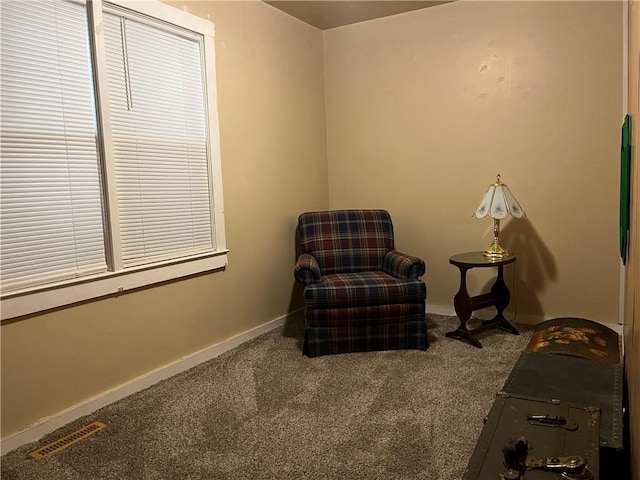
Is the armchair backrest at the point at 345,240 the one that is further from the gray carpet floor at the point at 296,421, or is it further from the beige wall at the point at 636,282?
the beige wall at the point at 636,282

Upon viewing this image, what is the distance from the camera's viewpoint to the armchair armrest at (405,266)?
322cm

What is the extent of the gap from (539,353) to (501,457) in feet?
3.05

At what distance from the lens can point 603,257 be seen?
3.38 m

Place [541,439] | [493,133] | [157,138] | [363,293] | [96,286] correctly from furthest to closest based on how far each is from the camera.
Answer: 1. [493,133]
2. [363,293]
3. [157,138]
4. [96,286]
5. [541,439]

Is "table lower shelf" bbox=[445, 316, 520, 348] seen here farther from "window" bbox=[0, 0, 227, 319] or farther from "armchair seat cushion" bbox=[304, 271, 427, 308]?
"window" bbox=[0, 0, 227, 319]

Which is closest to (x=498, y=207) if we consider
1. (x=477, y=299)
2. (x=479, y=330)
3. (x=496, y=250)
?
(x=496, y=250)

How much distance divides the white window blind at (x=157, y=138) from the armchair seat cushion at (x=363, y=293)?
76 cm

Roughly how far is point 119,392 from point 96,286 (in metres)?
0.59

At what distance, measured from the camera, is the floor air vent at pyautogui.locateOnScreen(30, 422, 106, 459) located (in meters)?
2.11

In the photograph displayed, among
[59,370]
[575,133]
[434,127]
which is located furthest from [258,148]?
[575,133]

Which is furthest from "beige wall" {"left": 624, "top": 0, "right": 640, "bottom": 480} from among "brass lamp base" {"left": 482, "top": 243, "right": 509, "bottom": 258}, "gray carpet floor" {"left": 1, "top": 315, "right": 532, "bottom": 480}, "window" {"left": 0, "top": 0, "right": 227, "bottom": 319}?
"window" {"left": 0, "top": 0, "right": 227, "bottom": 319}

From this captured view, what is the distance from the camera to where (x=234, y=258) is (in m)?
3.36

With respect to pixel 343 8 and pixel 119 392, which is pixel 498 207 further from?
pixel 119 392

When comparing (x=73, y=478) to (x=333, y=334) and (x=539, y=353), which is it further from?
(x=539, y=353)
